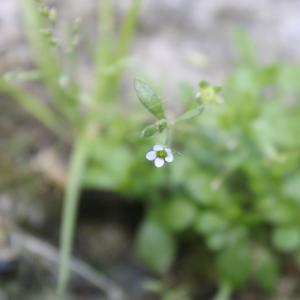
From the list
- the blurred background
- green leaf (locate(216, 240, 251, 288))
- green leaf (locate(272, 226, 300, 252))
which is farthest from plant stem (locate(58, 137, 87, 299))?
green leaf (locate(272, 226, 300, 252))

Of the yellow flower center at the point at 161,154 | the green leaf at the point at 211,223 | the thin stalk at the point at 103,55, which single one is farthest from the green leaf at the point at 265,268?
the yellow flower center at the point at 161,154

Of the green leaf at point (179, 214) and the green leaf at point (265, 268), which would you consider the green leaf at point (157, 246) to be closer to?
the green leaf at point (179, 214)

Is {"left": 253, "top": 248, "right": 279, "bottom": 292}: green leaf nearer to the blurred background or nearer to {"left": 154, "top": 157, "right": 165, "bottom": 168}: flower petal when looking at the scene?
the blurred background

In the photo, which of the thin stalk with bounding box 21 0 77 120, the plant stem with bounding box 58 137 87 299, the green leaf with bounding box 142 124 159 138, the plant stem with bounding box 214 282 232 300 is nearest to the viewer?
the green leaf with bounding box 142 124 159 138

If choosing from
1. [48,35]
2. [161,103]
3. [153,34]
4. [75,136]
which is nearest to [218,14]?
[153,34]

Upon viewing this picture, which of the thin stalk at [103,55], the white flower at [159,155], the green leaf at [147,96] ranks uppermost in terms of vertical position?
the thin stalk at [103,55]

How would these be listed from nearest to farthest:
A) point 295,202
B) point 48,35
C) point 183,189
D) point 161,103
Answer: point 161,103
point 48,35
point 295,202
point 183,189

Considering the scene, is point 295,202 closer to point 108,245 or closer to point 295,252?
point 295,252
